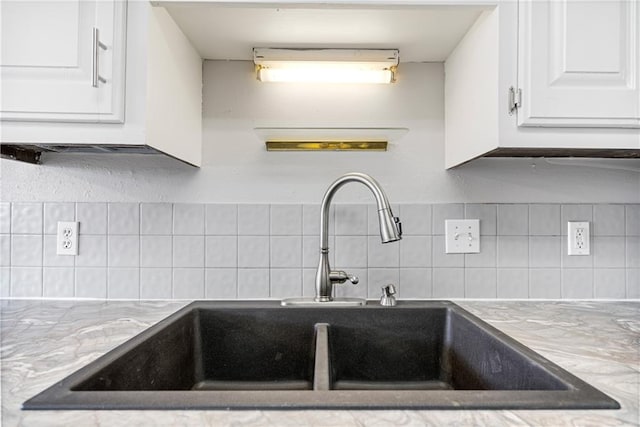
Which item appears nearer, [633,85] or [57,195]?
[633,85]

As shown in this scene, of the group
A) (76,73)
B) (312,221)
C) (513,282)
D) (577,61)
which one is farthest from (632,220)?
(76,73)

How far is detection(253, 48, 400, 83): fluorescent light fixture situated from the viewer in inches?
45.7

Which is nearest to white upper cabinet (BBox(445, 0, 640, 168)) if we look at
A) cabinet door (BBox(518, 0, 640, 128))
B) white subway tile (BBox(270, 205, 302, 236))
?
cabinet door (BBox(518, 0, 640, 128))

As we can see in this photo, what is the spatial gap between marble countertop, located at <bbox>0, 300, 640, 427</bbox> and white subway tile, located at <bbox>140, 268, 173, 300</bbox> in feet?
0.18

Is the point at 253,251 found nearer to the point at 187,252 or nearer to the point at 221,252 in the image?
the point at 221,252

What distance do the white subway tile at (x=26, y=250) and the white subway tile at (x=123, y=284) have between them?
221 millimetres

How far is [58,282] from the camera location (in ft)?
4.06

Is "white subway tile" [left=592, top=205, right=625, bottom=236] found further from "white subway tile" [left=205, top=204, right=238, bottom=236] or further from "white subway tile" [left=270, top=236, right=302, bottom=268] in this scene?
"white subway tile" [left=205, top=204, right=238, bottom=236]

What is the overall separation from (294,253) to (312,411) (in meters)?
0.74

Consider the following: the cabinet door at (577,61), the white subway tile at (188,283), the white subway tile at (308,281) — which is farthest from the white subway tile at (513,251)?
the white subway tile at (188,283)

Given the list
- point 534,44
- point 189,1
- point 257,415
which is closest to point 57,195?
point 189,1

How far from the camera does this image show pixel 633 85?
0.93 meters

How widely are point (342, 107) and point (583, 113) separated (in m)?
0.64

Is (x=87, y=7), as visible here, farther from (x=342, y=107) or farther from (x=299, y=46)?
(x=342, y=107)
